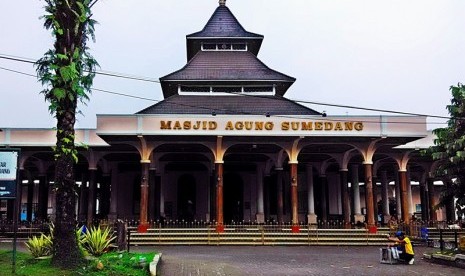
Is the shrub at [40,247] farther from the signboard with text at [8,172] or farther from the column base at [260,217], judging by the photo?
the column base at [260,217]

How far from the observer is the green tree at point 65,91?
1153 cm

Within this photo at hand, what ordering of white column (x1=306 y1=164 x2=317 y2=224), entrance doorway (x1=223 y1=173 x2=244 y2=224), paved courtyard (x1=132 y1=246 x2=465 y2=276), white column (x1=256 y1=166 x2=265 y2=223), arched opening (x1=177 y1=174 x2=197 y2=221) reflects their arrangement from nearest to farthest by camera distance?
paved courtyard (x1=132 y1=246 x2=465 y2=276) → white column (x1=306 y1=164 x2=317 y2=224) → white column (x1=256 y1=166 x2=265 y2=223) → arched opening (x1=177 y1=174 x2=197 y2=221) → entrance doorway (x1=223 y1=173 x2=244 y2=224)

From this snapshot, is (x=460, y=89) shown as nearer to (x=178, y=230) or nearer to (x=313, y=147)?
(x=313, y=147)

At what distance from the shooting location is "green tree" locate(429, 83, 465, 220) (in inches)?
659

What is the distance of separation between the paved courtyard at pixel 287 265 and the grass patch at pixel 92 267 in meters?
1.00

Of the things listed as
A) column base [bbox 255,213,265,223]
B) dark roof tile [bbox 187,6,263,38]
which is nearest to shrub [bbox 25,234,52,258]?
column base [bbox 255,213,265,223]

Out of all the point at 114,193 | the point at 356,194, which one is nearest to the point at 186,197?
the point at 114,193

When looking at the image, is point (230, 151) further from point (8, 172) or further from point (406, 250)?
point (8, 172)

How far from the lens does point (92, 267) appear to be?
438 inches

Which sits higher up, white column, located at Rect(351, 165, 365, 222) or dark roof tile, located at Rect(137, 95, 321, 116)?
dark roof tile, located at Rect(137, 95, 321, 116)

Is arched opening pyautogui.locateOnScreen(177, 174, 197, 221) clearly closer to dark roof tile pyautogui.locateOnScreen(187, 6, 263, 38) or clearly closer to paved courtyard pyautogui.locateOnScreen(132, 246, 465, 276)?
dark roof tile pyautogui.locateOnScreen(187, 6, 263, 38)

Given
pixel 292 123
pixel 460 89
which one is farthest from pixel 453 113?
pixel 292 123

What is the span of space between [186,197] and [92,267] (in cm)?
2115

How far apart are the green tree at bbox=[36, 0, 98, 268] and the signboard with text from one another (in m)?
0.92
